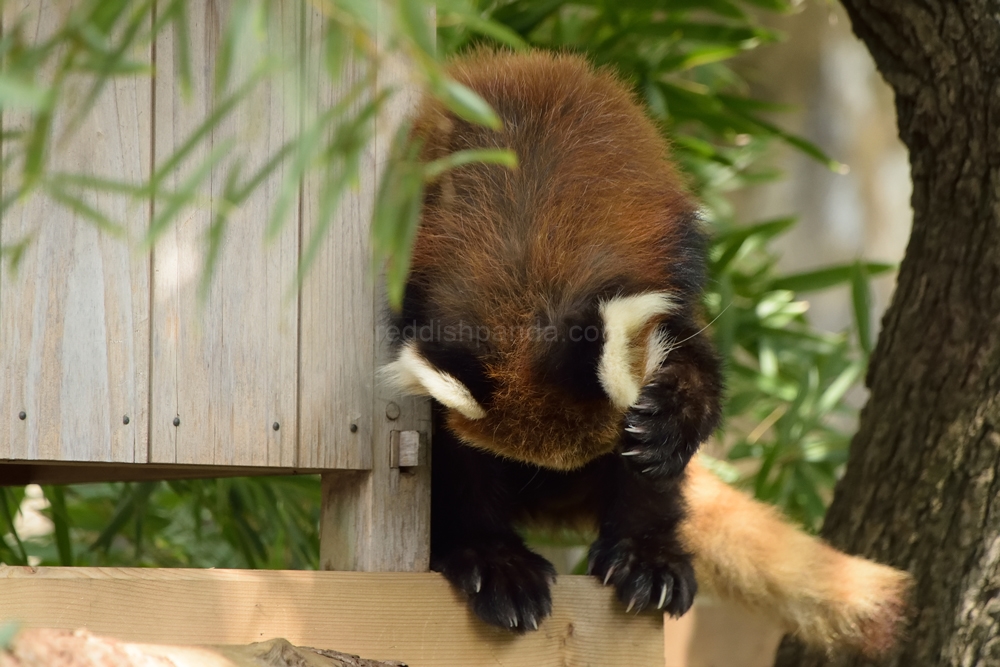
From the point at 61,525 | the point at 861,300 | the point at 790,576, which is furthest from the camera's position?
the point at 861,300

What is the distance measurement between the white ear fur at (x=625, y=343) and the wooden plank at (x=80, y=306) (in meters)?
0.71

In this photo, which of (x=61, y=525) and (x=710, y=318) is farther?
(x=61, y=525)

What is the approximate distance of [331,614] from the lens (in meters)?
1.65

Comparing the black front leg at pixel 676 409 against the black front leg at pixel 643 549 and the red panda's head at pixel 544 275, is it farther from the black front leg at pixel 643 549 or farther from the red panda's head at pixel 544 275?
the black front leg at pixel 643 549

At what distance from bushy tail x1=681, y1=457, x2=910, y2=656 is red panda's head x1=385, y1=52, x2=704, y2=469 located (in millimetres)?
632

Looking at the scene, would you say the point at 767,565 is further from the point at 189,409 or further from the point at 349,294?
the point at 189,409

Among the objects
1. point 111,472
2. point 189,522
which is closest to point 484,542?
point 111,472

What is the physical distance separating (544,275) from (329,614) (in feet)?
2.12

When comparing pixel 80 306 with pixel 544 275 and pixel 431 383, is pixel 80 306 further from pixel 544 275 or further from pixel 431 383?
pixel 544 275

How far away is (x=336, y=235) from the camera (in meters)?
1.79

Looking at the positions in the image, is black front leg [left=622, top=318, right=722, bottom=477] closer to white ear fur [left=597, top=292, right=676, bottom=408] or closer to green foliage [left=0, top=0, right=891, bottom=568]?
white ear fur [left=597, top=292, right=676, bottom=408]

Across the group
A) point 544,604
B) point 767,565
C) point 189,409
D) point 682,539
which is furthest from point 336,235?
point 767,565

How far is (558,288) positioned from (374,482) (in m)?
0.49

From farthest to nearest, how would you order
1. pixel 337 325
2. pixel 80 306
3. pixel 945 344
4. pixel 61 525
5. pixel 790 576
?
pixel 61 525, pixel 945 344, pixel 790 576, pixel 337 325, pixel 80 306
